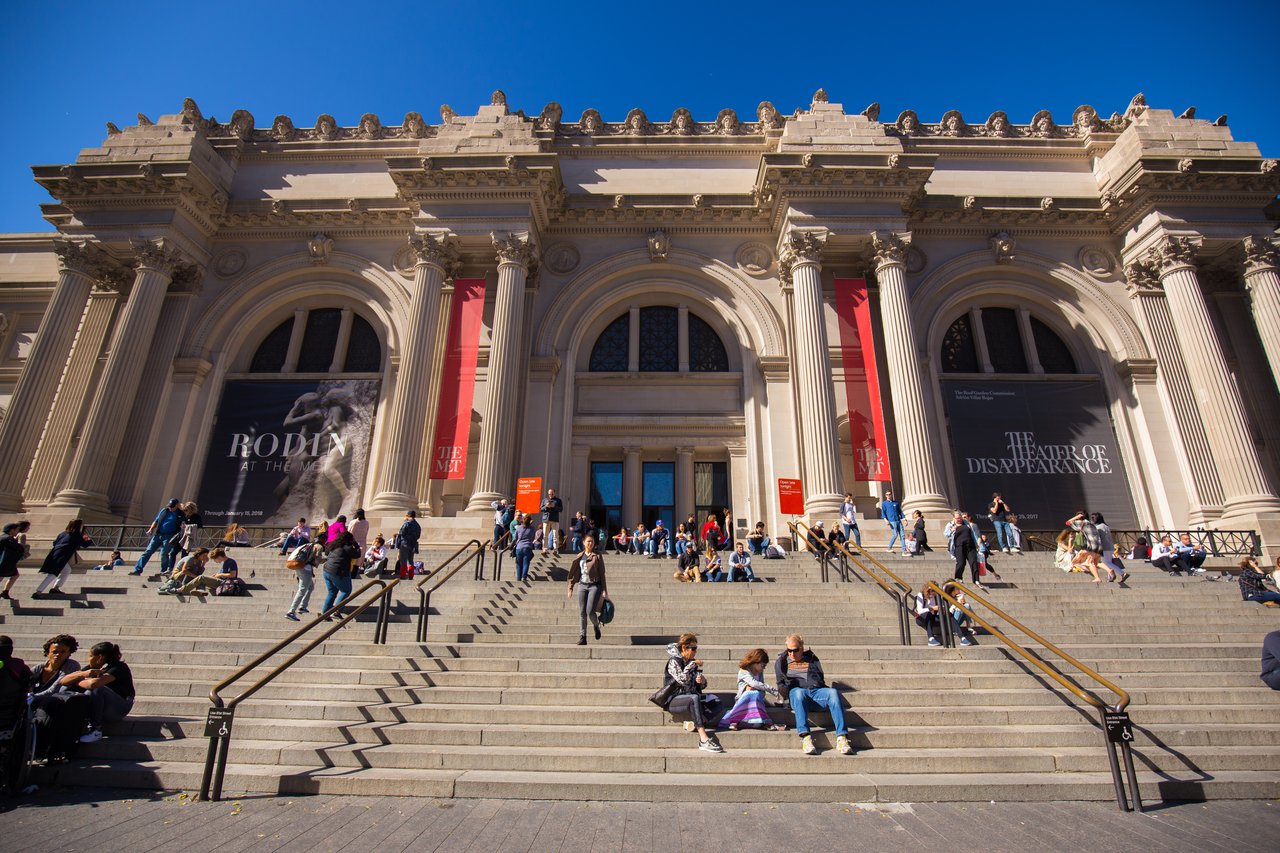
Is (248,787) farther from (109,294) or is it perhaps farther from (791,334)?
(109,294)

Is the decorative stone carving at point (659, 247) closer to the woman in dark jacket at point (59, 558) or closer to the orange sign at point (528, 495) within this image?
the orange sign at point (528, 495)

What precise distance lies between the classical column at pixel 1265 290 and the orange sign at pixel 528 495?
21.8 metres

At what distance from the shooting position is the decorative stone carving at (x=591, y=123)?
24.8 meters

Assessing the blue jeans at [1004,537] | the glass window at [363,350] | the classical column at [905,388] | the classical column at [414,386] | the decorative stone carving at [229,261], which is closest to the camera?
the blue jeans at [1004,537]

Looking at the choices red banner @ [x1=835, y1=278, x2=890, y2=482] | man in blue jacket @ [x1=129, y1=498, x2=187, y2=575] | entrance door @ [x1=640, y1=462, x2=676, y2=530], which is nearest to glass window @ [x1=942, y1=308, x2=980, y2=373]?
red banner @ [x1=835, y1=278, x2=890, y2=482]

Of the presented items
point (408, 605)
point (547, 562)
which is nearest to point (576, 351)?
point (547, 562)

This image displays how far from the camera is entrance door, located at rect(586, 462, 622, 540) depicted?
20.7 metres

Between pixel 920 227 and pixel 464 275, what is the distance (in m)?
16.2

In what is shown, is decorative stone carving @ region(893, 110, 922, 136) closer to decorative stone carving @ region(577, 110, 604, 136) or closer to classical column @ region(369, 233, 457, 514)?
decorative stone carving @ region(577, 110, 604, 136)

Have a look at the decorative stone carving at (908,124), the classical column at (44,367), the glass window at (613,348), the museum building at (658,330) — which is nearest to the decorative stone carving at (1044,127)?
the museum building at (658,330)

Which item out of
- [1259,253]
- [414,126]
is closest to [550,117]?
[414,126]

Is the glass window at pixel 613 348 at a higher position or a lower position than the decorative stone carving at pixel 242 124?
lower

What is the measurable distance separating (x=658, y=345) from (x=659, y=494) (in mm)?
5316

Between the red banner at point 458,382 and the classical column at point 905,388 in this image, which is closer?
the classical column at point 905,388
